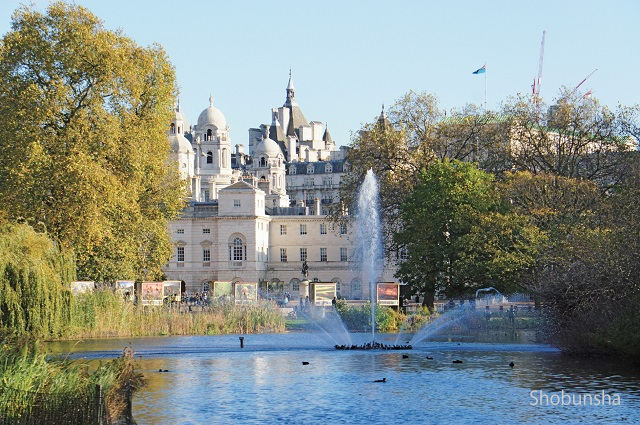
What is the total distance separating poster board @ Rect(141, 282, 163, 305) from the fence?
112 feet

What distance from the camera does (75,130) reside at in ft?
155

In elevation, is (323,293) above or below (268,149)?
below

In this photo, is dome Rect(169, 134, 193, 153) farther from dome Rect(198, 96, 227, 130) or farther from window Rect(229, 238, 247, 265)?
window Rect(229, 238, 247, 265)

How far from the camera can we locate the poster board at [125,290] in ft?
160

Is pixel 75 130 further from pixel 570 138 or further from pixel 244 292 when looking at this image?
pixel 570 138

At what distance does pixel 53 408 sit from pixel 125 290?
1292 inches

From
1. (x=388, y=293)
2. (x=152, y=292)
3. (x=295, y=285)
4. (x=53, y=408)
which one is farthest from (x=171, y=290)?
(x=295, y=285)

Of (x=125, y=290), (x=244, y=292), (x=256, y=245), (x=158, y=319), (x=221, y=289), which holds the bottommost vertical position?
(x=158, y=319)

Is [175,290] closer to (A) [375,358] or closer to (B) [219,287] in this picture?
(B) [219,287]

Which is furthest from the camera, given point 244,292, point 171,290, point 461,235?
point 171,290

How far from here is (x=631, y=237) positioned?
1262 inches

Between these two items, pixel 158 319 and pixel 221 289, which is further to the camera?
pixel 221 289

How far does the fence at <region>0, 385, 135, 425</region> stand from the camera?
61.2 feet

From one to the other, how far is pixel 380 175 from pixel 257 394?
4217 cm
